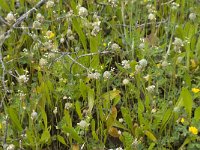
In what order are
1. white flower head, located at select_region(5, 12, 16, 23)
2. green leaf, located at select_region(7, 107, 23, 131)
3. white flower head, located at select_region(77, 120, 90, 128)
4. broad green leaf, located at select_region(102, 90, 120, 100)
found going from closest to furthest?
white flower head, located at select_region(77, 120, 90, 128)
green leaf, located at select_region(7, 107, 23, 131)
broad green leaf, located at select_region(102, 90, 120, 100)
white flower head, located at select_region(5, 12, 16, 23)

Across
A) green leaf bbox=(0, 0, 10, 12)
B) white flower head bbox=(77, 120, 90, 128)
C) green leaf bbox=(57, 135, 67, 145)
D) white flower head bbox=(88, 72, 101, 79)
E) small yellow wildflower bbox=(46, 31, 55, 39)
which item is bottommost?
green leaf bbox=(57, 135, 67, 145)

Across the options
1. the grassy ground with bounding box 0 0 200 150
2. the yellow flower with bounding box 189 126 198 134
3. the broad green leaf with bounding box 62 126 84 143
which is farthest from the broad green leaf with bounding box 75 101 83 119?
the yellow flower with bounding box 189 126 198 134

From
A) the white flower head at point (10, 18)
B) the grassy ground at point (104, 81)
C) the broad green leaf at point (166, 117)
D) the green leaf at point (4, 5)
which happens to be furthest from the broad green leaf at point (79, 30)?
the broad green leaf at point (166, 117)

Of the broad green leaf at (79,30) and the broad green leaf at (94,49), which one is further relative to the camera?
the broad green leaf at (79,30)

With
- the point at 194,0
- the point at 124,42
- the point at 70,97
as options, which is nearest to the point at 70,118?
the point at 70,97

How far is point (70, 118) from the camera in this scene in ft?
6.29

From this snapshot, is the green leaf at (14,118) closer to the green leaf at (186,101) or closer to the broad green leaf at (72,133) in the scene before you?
the broad green leaf at (72,133)

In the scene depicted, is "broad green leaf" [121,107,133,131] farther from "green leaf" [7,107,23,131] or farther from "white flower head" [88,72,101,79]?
"green leaf" [7,107,23,131]

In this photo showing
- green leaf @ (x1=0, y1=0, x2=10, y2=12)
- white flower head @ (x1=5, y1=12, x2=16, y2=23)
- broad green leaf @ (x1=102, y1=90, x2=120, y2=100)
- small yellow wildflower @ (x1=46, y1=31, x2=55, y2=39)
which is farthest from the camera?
green leaf @ (x1=0, y1=0, x2=10, y2=12)

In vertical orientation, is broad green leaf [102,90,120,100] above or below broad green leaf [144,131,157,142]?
above

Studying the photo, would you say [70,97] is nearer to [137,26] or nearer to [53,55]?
[53,55]

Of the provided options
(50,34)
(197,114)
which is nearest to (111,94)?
(197,114)

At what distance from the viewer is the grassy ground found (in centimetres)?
188

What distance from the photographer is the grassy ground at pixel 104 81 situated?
188 cm
